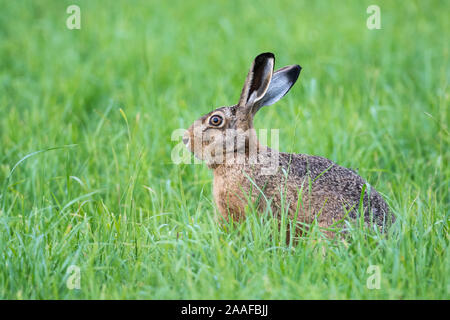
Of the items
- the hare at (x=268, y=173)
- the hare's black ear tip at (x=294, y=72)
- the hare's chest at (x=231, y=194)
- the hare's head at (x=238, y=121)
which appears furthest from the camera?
the hare's black ear tip at (x=294, y=72)

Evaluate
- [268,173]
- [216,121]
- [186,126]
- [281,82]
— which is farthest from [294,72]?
[186,126]

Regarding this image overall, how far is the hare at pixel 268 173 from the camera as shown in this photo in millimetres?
4410

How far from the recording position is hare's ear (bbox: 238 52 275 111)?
460 centimetres

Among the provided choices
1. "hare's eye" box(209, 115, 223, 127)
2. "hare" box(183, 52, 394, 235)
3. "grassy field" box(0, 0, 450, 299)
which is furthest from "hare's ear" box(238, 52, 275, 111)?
"grassy field" box(0, 0, 450, 299)

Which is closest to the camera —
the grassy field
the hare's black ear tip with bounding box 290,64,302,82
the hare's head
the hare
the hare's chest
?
the grassy field

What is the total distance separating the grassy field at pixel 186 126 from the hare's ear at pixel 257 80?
516 mm

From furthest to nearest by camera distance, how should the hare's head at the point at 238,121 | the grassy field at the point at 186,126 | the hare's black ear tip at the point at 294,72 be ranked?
the hare's black ear tip at the point at 294,72 < the hare's head at the point at 238,121 < the grassy field at the point at 186,126

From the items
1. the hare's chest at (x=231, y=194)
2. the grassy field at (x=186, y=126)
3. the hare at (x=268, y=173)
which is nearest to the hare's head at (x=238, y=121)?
the hare at (x=268, y=173)

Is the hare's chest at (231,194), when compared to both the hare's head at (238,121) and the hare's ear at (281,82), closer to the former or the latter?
the hare's head at (238,121)

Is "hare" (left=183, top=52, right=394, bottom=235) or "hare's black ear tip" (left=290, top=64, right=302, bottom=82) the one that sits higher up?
"hare's black ear tip" (left=290, top=64, right=302, bottom=82)

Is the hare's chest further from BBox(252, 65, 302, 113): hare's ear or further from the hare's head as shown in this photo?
BBox(252, 65, 302, 113): hare's ear

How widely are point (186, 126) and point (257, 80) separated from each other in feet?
5.49

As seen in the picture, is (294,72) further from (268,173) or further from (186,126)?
(186,126)

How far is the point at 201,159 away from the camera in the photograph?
4.84 metres
